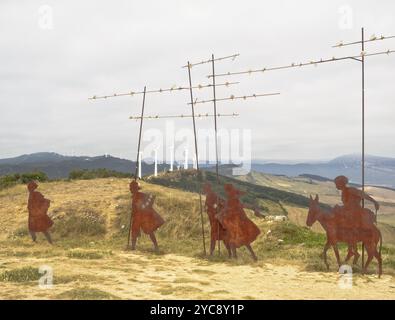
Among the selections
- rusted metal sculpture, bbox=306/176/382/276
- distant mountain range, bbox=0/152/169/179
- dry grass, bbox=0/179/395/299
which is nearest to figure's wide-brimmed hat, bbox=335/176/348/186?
rusted metal sculpture, bbox=306/176/382/276

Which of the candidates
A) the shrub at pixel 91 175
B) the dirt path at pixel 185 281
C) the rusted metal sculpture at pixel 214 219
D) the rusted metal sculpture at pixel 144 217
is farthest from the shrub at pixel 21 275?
the shrub at pixel 91 175

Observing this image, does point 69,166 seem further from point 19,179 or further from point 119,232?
point 119,232

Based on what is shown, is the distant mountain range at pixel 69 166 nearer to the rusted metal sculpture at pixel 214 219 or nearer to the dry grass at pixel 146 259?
the dry grass at pixel 146 259

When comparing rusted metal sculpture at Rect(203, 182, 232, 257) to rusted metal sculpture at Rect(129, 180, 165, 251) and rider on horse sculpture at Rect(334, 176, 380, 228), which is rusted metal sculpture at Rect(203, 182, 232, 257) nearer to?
rusted metal sculpture at Rect(129, 180, 165, 251)

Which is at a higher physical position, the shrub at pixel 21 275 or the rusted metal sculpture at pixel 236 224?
the rusted metal sculpture at pixel 236 224

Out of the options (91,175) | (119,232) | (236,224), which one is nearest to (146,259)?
(236,224)

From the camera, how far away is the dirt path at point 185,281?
9.82 m

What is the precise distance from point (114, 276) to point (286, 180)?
17354 centimetres

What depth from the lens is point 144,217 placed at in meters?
16.0

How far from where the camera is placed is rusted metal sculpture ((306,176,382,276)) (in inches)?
492

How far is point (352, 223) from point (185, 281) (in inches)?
215

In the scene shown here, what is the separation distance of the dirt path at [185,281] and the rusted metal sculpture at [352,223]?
1.03 meters
